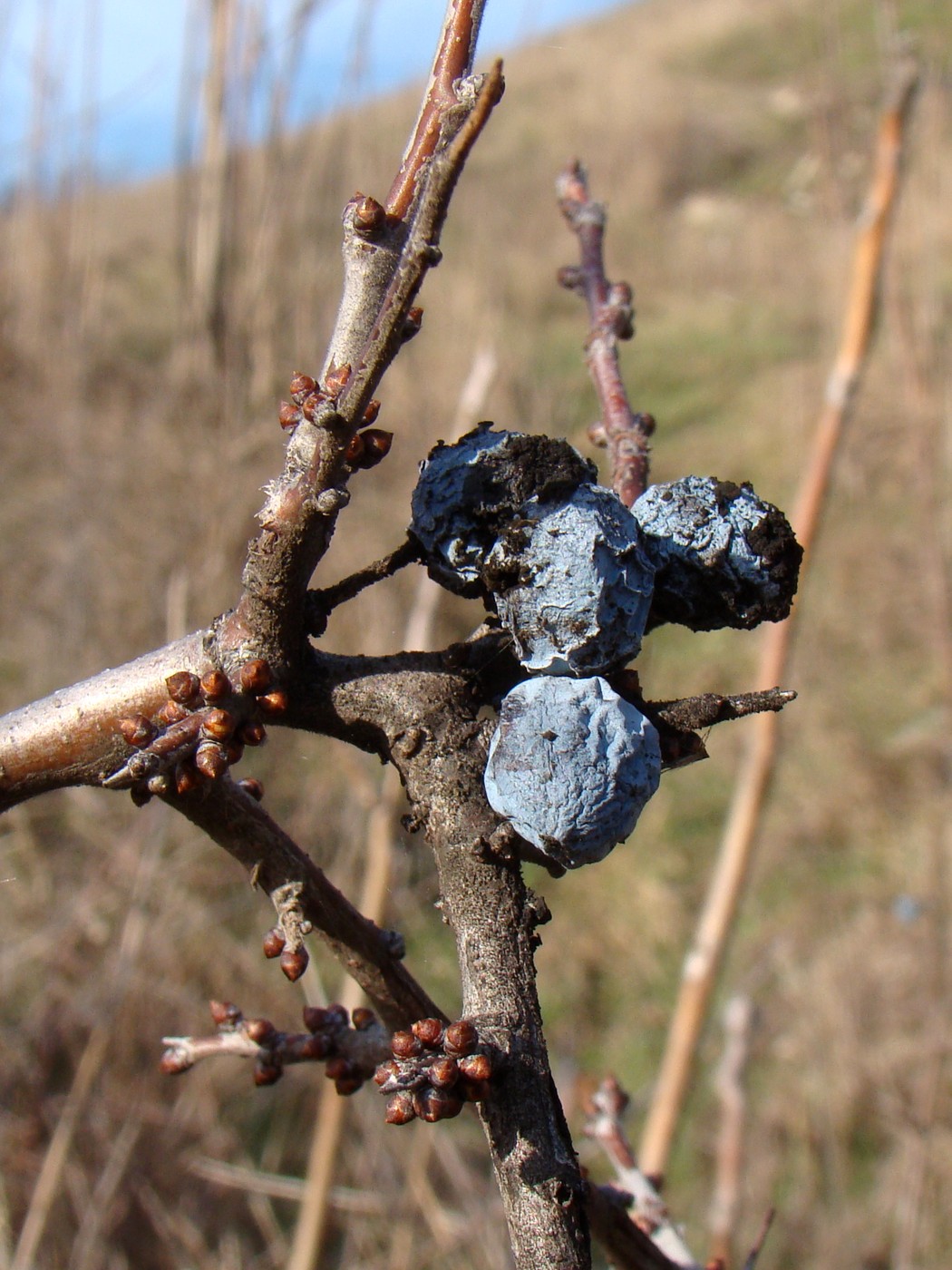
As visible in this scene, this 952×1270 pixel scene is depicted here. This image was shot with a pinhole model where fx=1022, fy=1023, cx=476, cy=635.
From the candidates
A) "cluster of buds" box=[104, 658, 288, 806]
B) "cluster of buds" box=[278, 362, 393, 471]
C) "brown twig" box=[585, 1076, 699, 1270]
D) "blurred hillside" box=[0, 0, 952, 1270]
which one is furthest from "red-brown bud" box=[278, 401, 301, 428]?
"blurred hillside" box=[0, 0, 952, 1270]

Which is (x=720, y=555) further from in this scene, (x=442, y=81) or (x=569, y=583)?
(x=442, y=81)

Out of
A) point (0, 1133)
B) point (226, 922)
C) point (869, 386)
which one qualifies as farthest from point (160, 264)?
point (0, 1133)

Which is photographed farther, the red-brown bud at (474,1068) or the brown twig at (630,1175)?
the brown twig at (630,1175)

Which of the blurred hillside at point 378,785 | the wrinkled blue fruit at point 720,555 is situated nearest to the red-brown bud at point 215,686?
the wrinkled blue fruit at point 720,555

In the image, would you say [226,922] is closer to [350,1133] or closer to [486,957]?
[350,1133]

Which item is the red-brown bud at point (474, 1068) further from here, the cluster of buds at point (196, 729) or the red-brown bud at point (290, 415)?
the red-brown bud at point (290, 415)

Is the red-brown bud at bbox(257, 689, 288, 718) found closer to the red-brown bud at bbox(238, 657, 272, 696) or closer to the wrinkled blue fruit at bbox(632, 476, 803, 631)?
the red-brown bud at bbox(238, 657, 272, 696)

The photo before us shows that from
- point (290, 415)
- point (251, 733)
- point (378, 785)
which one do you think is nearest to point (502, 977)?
point (251, 733)
